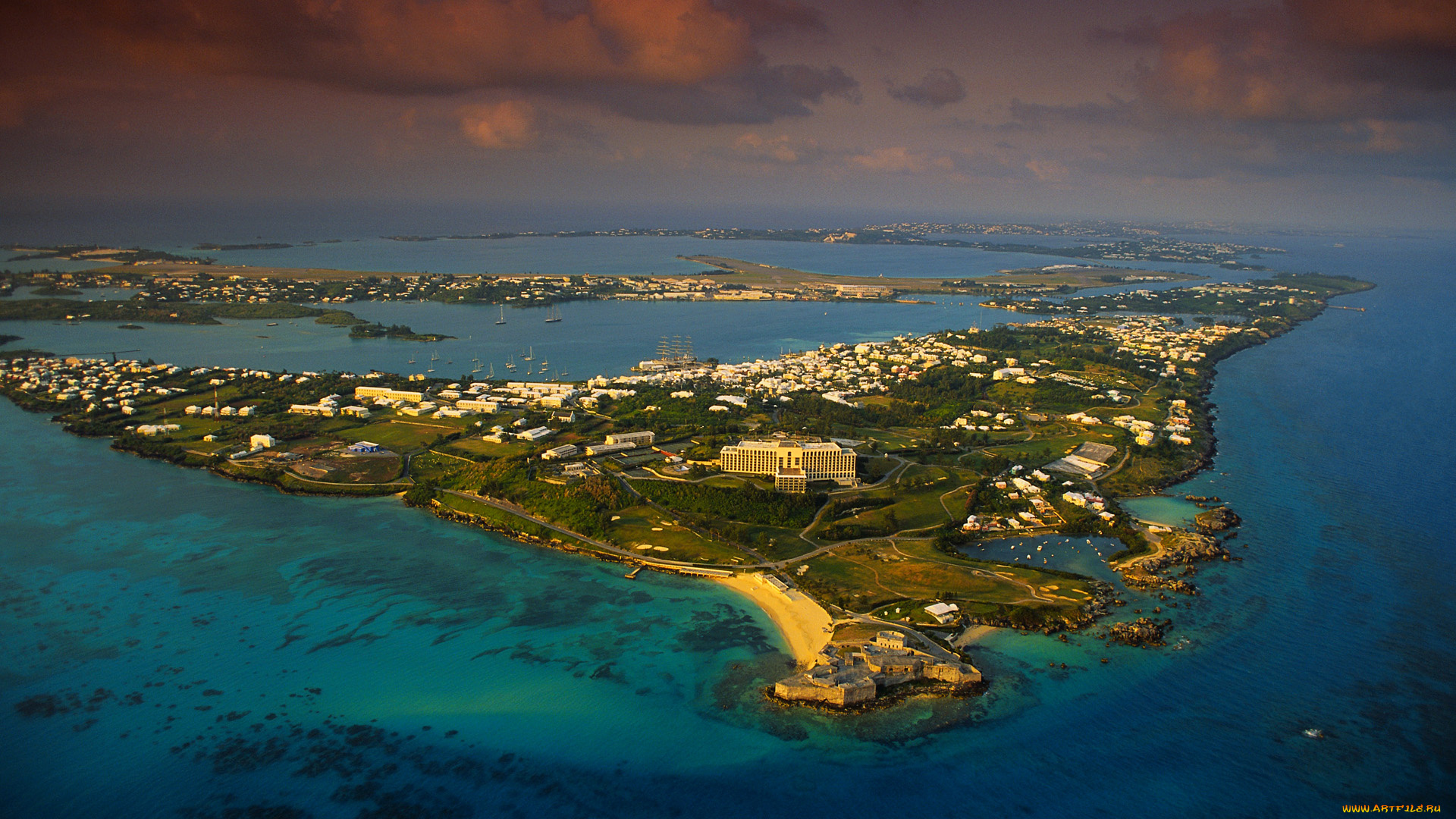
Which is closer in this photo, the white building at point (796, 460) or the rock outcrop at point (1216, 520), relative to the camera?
the rock outcrop at point (1216, 520)

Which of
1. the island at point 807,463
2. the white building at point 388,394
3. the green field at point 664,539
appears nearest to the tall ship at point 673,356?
Answer: the island at point 807,463

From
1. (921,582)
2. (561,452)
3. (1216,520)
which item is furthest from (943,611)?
(561,452)

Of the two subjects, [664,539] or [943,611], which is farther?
[664,539]

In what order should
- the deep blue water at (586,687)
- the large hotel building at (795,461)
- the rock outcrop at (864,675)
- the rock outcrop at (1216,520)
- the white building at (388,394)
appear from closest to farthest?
the deep blue water at (586,687) < the rock outcrop at (864,675) < the rock outcrop at (1216,520) < the large hotel building at (795,461) < the white building at (388,394)

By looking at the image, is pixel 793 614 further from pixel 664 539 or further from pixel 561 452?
pixel 561 452

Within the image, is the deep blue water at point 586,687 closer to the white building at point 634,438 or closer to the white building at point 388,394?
the white building at point 634,438

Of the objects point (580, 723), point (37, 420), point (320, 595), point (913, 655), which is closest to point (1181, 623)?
point (913, 655)
